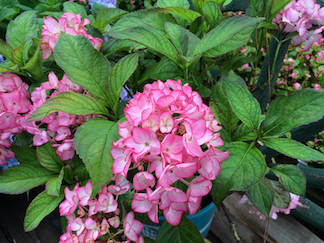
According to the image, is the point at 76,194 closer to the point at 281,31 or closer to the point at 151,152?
the point at 151,152

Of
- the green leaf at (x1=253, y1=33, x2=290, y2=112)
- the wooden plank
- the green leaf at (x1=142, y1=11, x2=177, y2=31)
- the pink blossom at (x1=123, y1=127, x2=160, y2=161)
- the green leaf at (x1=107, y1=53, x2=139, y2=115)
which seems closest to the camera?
the pink blossom at (x1=123, y1=127, x2=160, y2=161)

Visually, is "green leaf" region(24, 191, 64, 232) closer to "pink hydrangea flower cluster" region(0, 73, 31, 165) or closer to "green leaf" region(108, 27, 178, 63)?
"pink hydrangea flower cluster" region(0, 73, 31, 165)

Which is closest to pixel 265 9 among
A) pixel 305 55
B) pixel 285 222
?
pixel 285 222

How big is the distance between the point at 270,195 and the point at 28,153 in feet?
1.56

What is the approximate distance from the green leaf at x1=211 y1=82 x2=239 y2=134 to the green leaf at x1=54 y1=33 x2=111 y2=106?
216mm

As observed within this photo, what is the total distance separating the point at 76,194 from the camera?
16.6 inches

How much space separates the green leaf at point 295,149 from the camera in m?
0.41

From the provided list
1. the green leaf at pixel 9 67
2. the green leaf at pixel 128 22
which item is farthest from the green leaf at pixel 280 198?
the green leaf at pixel 9 67

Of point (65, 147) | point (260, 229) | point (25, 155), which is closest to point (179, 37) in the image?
point (65, 147)

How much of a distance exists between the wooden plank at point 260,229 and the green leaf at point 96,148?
63 centimetres

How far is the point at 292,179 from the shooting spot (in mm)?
477

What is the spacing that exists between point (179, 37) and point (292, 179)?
13.4 inches

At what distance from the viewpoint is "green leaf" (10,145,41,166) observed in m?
0.49

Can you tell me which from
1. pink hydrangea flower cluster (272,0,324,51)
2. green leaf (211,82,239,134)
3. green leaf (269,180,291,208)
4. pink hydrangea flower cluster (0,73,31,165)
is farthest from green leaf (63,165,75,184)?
pink hydrangea flower cluster (272,0,324,51)
